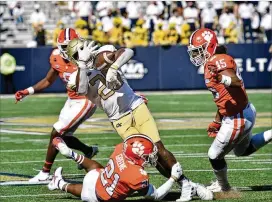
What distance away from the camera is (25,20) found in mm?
31078

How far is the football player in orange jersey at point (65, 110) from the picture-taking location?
1046cm

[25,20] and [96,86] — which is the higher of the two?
[96,86]

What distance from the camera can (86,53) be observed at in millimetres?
8953

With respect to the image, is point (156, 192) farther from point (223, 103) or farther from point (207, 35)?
point (207, 35)

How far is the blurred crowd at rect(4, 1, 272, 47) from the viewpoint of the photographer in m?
27.6

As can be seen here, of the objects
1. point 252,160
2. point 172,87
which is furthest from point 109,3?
point 252,160

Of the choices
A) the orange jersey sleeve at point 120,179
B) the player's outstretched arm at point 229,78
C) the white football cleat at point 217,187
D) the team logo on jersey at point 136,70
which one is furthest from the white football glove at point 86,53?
the team logo on jersey at point 136,70

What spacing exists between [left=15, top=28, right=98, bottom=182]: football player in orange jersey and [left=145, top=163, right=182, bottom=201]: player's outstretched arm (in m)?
2.25

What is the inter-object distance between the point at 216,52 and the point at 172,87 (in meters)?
17.1

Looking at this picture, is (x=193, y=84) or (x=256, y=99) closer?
(x=256, y=99)

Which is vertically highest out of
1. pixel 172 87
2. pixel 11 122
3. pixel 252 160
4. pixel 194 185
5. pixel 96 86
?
pixel 96 86

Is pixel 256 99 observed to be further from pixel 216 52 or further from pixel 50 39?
pixel 216 52

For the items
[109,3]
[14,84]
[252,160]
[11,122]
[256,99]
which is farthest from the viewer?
[109,3]

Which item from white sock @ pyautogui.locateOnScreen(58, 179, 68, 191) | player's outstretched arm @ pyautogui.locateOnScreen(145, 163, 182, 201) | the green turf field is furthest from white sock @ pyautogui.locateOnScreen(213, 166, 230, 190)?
white sock @ pyautogui.locateOnScreen(58, 179, 68, 191)
